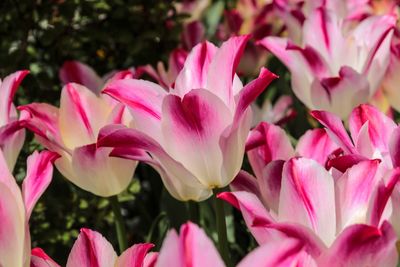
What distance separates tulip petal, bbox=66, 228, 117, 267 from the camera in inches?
31.3

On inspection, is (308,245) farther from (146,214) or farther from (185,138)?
(146,214)

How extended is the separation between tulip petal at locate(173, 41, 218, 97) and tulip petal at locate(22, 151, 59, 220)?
0.16 m

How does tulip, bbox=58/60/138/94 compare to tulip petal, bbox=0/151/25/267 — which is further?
tulip, bbox=58/60/138/94

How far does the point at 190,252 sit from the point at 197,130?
1.10 feet

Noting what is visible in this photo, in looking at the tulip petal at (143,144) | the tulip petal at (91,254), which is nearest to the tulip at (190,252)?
the tulip petal at (91,254)

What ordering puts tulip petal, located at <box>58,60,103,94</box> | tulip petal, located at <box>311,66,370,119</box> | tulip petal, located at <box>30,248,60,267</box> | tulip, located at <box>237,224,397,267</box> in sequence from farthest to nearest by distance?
tulip petal, located at <box>58,60,103,94</box> < tulip petal, located at <box>311,66,370,119</box> < tulip petal, located at <box>30,248,60,267</box> < tulip, located at <box>237,224,397,267</box>

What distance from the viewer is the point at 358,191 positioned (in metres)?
0.80

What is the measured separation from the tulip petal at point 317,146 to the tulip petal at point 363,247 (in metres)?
0.28

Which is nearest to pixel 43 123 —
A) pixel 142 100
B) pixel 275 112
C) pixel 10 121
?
pixel 10 121

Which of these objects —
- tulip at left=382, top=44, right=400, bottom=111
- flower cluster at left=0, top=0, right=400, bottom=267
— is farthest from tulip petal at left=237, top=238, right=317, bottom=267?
tulip at left=382, top=44, right=400, bottom=111

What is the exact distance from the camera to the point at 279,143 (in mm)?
1032

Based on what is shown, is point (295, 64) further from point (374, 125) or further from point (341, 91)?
point (374, 125)

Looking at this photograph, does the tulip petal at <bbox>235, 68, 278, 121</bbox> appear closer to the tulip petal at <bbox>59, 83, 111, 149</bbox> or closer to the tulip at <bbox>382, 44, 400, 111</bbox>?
the tulip petal at <bbox>59, 83, 111, 149</bbox>

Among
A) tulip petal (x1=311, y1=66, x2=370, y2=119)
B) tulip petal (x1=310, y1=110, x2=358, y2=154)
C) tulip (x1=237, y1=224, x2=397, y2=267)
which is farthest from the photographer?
tulip petal (x1=311, y1=66, x2=370, y2=119)
